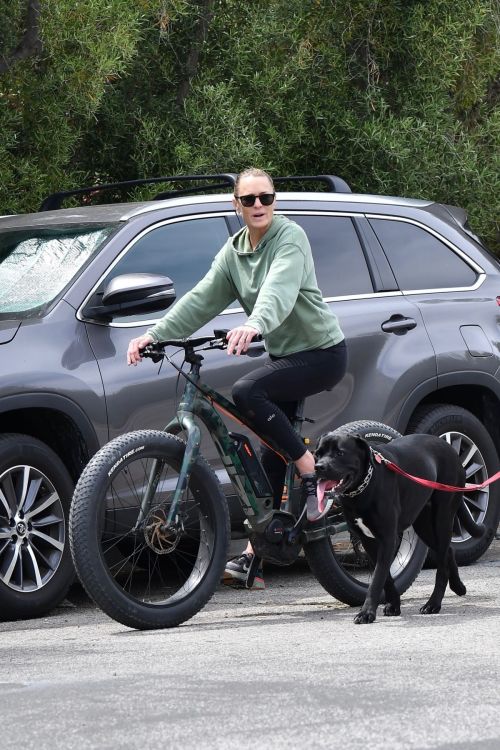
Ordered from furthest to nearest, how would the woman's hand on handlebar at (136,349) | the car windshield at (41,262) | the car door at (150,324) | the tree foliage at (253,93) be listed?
the tree foliage at (253,93) → the car windshield at (41,262) → the car door at (150,324) → the woman's hand on handlebar at (136,349)

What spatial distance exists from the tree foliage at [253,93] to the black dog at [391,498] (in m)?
4.22

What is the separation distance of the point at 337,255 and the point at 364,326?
0.44 metres

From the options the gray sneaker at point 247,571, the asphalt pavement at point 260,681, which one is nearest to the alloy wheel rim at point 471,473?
the asphalt pavement at point 260,681

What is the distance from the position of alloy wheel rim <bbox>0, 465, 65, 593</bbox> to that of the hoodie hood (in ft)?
4.40

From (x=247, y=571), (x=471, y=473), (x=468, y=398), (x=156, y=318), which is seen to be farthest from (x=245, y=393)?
(x=468, y=398)

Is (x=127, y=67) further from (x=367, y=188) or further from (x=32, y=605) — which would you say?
(x=32, y=605)

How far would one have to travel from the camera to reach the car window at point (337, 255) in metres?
8.21

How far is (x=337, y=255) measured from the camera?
8.31 meters

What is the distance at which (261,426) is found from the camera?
6.63 m

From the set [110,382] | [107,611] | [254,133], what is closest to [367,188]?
[254,133]

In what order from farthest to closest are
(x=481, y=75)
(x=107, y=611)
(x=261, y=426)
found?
1. (x=481, y=75)
2. (x=261, y=426)
3. (x=107, y=611)

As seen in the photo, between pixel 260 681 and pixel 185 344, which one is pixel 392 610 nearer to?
pixel 185 344

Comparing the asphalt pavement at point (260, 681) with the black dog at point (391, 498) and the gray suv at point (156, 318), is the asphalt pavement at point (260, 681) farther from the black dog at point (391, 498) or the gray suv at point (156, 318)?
the gray suv at point (156, 318)

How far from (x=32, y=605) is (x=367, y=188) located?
5.95 meters
